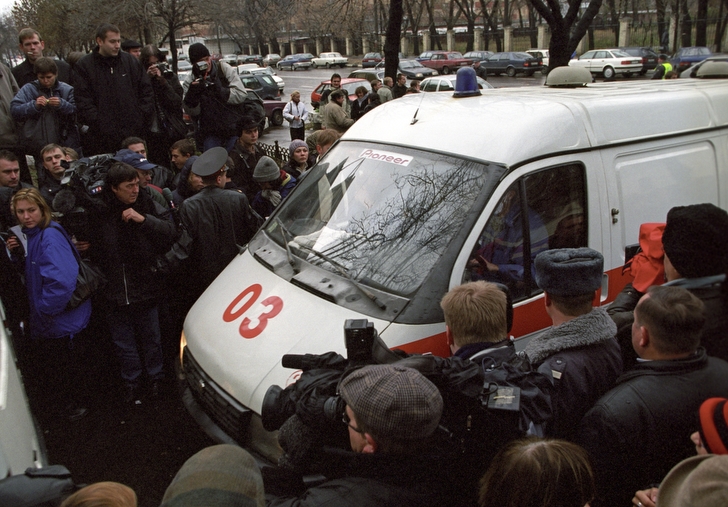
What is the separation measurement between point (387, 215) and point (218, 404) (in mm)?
1451

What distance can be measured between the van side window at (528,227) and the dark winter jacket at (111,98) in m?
4.99

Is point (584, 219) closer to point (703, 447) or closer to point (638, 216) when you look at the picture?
point (638, 216)

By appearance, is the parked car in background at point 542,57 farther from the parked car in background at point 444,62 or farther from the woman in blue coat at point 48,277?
the woman in blue coat at point 48,277

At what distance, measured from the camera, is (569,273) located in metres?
2.78

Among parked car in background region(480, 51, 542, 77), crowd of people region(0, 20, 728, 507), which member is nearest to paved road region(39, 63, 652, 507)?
crowd of people region(0, 20, 728, 507)

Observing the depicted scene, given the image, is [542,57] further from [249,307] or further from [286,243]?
[249,307]

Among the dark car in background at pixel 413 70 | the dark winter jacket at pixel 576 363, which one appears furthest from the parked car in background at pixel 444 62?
the dark winter jacket at pixel 576 363

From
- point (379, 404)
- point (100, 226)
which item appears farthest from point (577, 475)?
point (100, 226)

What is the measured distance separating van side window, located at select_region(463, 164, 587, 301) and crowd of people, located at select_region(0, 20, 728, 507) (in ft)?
1.64

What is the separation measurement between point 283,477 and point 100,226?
293 cm

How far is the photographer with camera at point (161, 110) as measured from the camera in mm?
7258

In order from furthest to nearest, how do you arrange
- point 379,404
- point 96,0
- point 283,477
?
point 96,0, point 283,477, point 379,404

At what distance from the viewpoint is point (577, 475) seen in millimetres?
1897

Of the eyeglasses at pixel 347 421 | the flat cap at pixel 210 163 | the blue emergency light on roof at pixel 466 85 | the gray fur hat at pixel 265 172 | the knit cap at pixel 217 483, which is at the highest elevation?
the blue emergency light on roof at pixel 466 85
